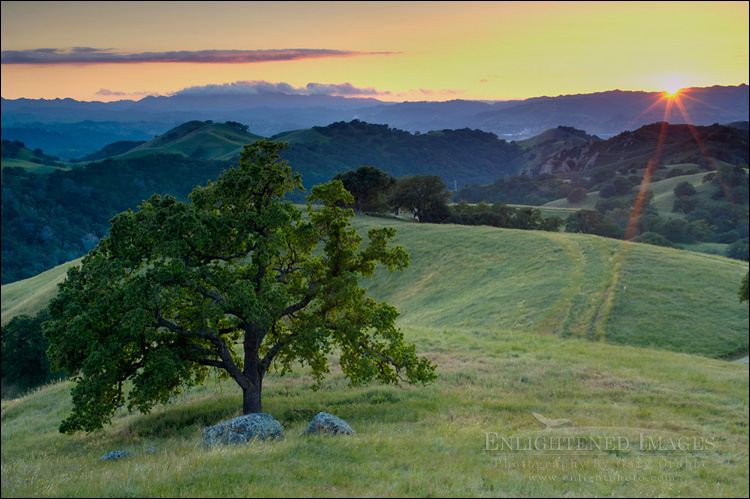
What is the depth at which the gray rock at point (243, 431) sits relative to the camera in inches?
559

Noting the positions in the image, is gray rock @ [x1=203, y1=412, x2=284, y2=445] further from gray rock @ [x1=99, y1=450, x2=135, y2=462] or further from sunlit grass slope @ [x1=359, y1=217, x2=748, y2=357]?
sunlit grass slope @ [x1=359, y1=217, x2=748, y2=357]

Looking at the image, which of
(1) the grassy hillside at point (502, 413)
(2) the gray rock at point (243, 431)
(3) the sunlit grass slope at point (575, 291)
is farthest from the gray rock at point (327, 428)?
(3) the sunlit grass slope at point (575, 291)

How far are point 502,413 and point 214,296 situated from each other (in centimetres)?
1228

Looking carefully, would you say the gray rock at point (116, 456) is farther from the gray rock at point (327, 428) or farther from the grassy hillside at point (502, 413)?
the gray rock at point (327, 428)

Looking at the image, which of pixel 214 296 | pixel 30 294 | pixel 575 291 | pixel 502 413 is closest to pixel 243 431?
pixel 214 296

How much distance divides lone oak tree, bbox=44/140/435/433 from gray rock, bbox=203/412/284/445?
282 cm

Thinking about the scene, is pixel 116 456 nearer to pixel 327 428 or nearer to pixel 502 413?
pixel 327 428

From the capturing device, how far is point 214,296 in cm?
1730

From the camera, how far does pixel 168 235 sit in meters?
16.5

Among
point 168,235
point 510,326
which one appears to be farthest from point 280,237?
point 510,326

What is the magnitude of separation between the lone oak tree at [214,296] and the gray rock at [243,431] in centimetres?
282

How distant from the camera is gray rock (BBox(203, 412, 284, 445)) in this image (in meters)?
14.2

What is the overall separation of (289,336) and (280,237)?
4106 mm

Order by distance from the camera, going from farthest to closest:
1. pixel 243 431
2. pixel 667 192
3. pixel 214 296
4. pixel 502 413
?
pixel 667 192
pixel 502 413
pixel 214 296
pixel 243 431
